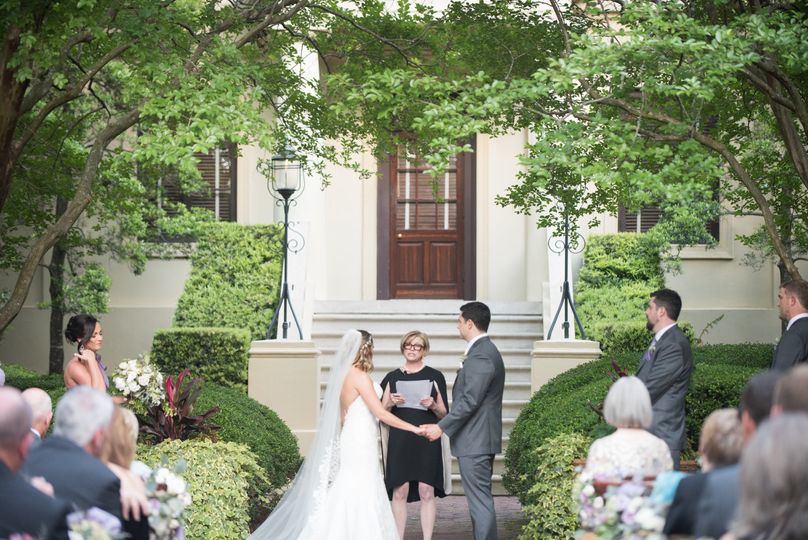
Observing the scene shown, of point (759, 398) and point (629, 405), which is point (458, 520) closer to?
point (629, 405)

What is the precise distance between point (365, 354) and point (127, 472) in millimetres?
5279

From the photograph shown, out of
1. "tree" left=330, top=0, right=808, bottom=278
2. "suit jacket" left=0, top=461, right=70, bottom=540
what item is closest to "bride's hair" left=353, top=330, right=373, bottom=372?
"tree" left=330, top=0, right=808, bottom=278

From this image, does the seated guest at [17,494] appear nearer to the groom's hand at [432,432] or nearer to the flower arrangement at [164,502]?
the flower arrangement at [164,502]

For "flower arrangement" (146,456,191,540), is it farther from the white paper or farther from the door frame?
the door frame

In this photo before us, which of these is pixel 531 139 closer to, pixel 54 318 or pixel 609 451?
pixel 54 318

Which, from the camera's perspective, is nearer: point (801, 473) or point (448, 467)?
point (801, 473)

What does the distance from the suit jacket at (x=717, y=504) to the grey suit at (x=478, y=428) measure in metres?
5.69

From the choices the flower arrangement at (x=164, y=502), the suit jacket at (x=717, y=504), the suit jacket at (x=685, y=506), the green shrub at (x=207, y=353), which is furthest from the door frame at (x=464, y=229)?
the suit jacket at (x=717, y=504)

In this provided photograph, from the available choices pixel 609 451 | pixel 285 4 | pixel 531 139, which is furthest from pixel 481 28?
pixel 531 139

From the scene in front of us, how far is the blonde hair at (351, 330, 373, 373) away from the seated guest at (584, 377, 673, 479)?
14.6 feet

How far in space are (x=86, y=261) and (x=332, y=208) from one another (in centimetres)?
421

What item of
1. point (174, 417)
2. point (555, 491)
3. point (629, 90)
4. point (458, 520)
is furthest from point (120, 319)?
point (555, 491)

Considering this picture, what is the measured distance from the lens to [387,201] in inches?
864

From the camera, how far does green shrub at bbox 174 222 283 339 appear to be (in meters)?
18.7
